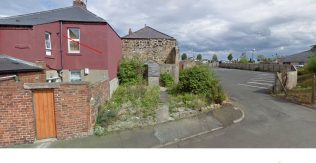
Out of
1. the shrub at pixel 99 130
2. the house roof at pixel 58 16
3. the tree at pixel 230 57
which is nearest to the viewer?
the shrub at pixel 99 130

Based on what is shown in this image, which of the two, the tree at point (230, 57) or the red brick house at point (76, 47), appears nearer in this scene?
the red brick house at point (76, 47)

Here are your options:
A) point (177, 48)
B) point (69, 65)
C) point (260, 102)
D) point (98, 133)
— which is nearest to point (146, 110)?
point (98, 133)

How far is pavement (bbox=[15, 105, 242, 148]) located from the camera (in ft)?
22.7

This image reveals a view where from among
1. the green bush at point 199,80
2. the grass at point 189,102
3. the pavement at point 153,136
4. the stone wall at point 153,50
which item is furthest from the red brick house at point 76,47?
the stone wall at point 153,50

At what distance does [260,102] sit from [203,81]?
161 inches

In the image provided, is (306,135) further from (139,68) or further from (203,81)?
(139,68)

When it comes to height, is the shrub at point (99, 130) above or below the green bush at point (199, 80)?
below

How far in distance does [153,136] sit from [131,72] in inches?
374

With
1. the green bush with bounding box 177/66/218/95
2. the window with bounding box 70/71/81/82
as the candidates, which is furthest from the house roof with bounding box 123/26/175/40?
the green bush with bounding box 177/66/218/95

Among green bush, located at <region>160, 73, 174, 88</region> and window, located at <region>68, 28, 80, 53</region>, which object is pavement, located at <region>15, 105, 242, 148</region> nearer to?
window, located at <region>68, 28, 80, 53</region>

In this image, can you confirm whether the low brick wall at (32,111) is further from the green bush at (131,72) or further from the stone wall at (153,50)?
the stone wall at (153,50)

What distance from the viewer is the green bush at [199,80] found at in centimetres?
1172

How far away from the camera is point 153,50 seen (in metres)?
20.8

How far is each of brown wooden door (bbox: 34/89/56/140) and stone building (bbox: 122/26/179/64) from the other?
13.0 m
